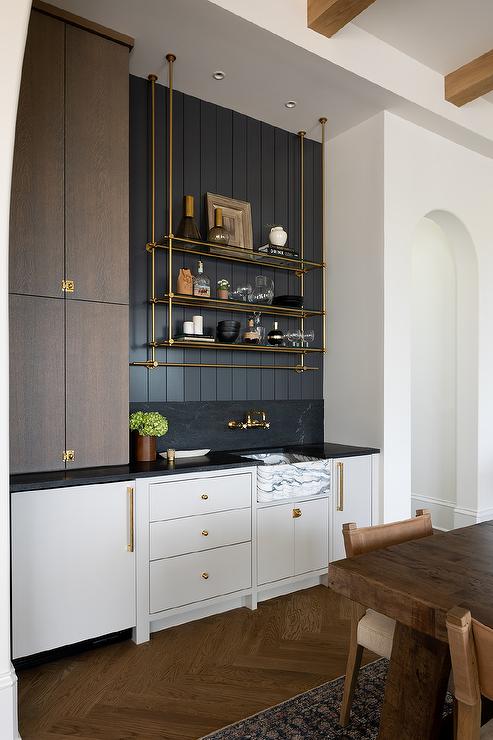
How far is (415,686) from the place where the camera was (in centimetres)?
155

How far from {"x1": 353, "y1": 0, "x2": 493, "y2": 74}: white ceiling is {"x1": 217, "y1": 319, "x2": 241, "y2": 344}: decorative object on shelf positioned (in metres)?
1.92

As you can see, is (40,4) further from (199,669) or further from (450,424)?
(450,424)

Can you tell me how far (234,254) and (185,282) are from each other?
0.48m

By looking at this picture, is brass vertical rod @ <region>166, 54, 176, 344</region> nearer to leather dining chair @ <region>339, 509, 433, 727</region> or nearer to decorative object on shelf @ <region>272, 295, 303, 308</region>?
decorative object on shelf @ <region>272, 295, 303, 308</region>

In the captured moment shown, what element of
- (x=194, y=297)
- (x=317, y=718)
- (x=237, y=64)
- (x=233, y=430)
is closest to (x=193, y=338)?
(x=194, y=297)

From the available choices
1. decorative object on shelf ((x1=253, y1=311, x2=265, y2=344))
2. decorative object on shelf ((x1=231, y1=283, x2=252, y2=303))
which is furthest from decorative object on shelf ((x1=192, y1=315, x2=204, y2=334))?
decorative object on shelf ((x1=253, y1=311, x2=265, y2=344))

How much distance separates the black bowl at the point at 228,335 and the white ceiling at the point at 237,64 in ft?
5.08

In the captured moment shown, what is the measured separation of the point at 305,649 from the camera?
8.68 feet

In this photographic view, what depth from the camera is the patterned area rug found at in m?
1.99

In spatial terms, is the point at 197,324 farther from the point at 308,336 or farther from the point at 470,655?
the point at 470,655

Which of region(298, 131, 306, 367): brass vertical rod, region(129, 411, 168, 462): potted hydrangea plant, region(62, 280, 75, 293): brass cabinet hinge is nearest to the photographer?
region(62, 280, 75, 293): brass cabinet hinge

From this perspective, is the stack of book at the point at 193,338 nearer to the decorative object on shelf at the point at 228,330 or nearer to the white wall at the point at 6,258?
the decorative object on shelf at the point at 228,330

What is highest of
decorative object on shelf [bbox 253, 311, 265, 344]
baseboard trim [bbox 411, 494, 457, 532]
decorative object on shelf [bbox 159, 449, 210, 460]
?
decorative object on shelf [bbox 253, 311, 265, 344]

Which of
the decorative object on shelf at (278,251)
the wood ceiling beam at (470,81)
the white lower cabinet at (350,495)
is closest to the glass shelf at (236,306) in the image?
the decorative object on shelf at (278,251)
